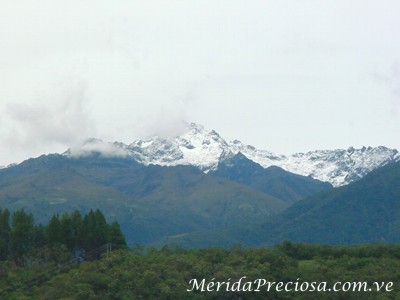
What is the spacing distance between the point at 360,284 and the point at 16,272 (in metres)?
50.5

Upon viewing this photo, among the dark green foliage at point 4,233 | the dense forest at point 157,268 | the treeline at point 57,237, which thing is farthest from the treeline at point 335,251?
the dark green foliage at point 4,233

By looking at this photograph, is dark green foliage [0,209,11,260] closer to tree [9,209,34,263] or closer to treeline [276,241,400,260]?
tree [9,209,34,263]

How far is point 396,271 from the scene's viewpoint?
4596 inches

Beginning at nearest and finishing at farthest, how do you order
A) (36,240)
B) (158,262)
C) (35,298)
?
(35,298) → (158,262) → (36,240)

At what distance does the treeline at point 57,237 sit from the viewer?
132 meters

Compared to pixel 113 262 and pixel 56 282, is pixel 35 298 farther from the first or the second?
pixel 113 262

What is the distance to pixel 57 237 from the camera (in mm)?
132375

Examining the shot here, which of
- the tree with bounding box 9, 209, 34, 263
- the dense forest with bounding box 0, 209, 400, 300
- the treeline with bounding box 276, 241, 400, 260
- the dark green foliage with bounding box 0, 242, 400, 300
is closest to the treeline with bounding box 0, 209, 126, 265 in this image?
the tree with bounding box 9, 209, 34, 263

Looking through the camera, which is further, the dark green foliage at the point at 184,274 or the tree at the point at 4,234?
the tree at the point at 4,234

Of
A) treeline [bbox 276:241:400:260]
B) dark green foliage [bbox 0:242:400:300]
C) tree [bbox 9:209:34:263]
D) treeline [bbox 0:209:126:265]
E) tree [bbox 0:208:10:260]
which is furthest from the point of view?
treeline [bbox 276:241:400:260]

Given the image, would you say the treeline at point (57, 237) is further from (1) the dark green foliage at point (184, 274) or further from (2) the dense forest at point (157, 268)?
(1) the dark green foliage at point (184, 274)

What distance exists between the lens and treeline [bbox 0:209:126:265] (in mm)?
132000

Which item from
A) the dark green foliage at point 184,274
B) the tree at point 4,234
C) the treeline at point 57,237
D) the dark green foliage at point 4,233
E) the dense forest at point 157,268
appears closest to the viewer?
the dark green foliage at point 184,274

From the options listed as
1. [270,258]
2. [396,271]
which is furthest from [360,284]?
[270,258]
